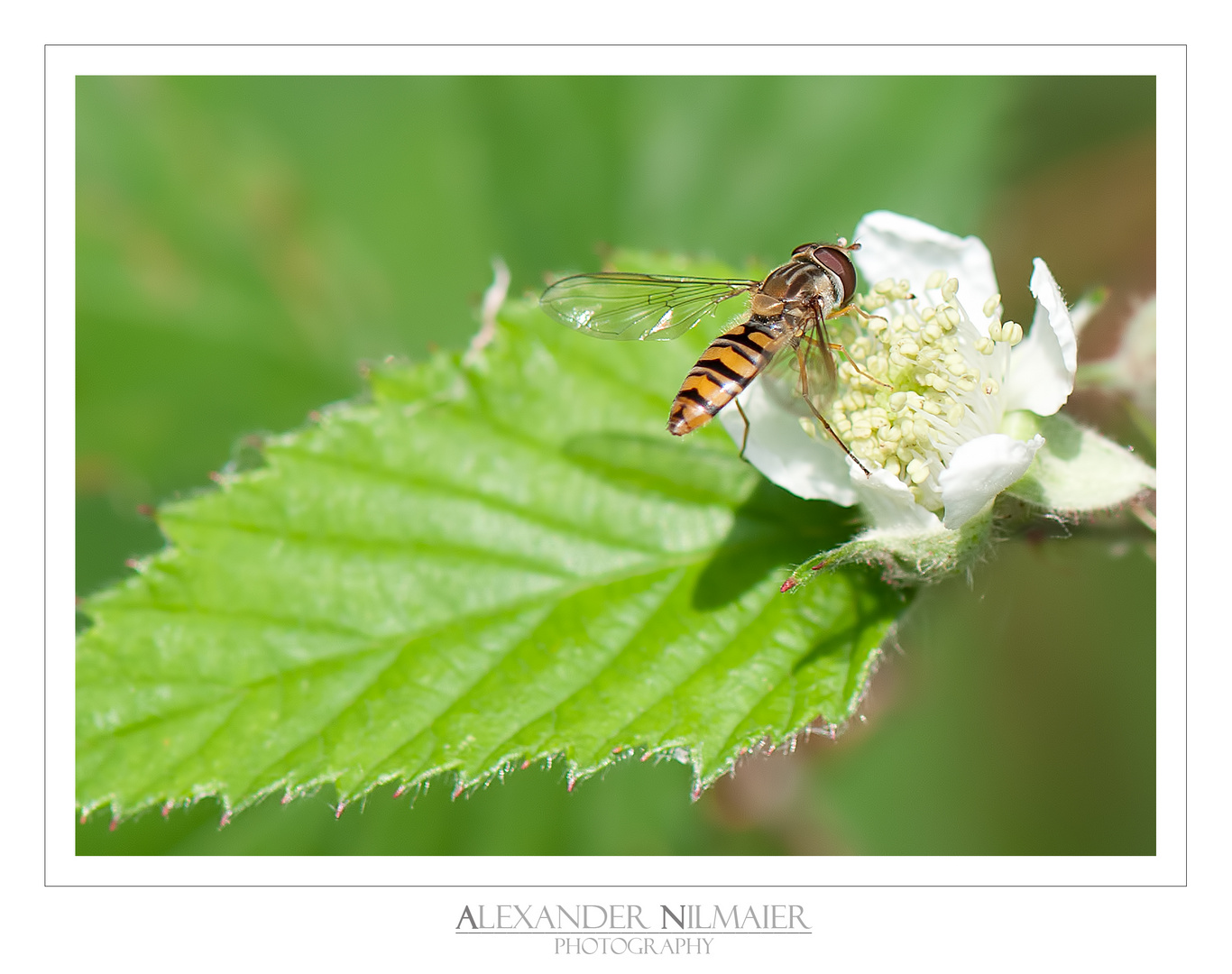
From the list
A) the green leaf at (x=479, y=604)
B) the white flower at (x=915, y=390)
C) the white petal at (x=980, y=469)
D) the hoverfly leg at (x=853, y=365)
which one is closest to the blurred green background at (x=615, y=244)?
the green leaf at (x=479, y=604)

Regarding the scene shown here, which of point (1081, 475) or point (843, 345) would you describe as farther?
point (843, 345)

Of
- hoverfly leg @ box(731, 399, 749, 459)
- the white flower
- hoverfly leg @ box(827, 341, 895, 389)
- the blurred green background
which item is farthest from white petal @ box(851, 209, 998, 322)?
the blurred green background

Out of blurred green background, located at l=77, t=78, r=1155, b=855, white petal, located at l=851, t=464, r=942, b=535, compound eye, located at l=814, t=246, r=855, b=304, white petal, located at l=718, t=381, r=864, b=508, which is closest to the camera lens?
white petal, located at l=851, t=464, r=942, b=535

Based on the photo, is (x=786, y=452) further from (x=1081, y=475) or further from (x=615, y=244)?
(x=615, y=244)

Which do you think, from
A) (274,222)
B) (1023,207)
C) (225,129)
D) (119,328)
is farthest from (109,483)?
(1023,207)

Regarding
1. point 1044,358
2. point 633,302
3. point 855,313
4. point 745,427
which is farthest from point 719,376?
point 1044,358

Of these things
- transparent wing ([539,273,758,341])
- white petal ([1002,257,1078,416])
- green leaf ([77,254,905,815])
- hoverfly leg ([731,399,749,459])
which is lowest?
green leaf ([77,254,905,815])

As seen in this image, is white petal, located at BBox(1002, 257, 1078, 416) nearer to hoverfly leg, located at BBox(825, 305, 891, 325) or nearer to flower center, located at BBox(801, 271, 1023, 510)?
flower center, located at BBox(801, 271, 1023, 510)
